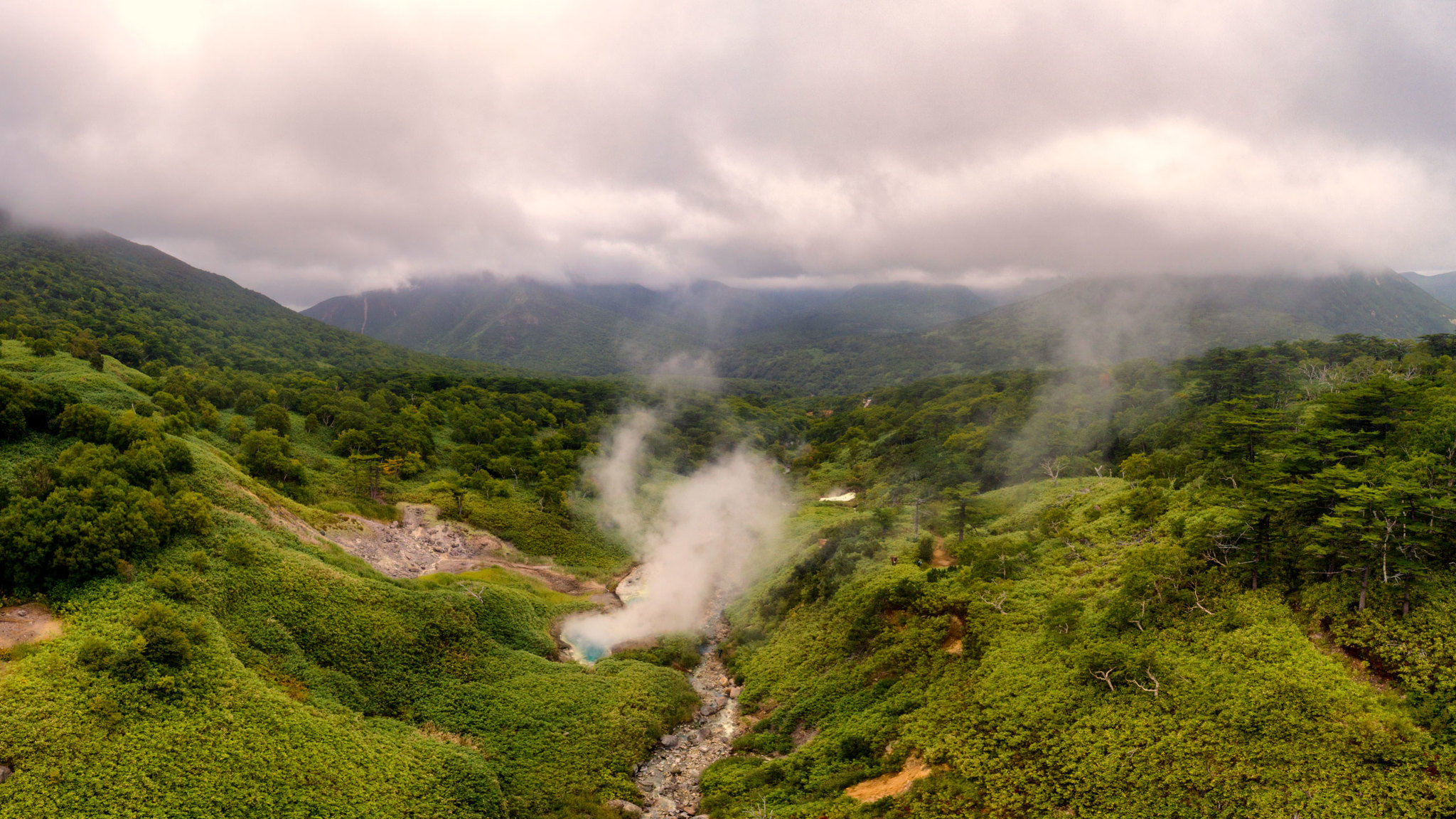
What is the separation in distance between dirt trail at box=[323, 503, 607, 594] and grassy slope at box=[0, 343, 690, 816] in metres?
8.11

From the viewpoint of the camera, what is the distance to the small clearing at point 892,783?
2695cm

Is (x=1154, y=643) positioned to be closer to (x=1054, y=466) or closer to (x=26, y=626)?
(x=1054, y=466)

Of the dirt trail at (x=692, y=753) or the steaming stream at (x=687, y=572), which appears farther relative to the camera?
the steaming stream at (x=687, y=572)

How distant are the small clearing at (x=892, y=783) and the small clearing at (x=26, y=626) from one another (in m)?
36.9

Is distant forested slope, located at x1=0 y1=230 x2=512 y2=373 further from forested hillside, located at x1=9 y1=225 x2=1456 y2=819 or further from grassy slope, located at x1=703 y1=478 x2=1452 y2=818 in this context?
grassy slope, located at x1=703 y1=478 x2=1452 y2=818

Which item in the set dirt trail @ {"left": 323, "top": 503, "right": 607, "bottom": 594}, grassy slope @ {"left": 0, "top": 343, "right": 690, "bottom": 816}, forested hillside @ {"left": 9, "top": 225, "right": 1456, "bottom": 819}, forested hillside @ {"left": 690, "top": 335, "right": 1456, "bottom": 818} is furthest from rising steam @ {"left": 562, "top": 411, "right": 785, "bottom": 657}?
forested hillside @ {"left": 690, "top": 335, "right": 1456, "bottom": 818}

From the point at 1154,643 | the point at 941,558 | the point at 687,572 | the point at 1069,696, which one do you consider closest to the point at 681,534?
the point at 687,572

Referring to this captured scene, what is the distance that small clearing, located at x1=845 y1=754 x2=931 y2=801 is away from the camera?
88.4 ft

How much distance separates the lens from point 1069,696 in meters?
26.8

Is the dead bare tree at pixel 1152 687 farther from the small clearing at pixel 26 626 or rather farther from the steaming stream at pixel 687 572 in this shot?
the small clearing at pixel 26 626

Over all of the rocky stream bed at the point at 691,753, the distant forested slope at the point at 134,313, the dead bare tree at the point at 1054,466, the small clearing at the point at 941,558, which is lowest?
the rocky stream bed at the point at 691,753

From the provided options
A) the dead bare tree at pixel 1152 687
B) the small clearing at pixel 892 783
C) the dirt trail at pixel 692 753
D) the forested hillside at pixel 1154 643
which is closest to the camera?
the forested hillside at pixel 1154 643

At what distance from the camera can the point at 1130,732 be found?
2359 centimetres

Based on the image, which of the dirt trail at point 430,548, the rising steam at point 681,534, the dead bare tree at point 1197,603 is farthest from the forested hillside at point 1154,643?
the dirt trail at point 430,548
